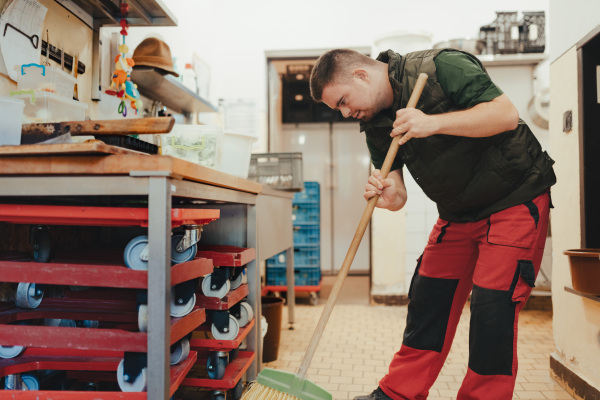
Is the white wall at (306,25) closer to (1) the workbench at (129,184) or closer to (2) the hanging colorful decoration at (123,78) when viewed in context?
(2) the hanging colorful decoration at (123,78)

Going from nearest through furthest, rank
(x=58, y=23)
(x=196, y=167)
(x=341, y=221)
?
1. (x=196, y=167)
2. (x=58, y=23)
3. (x=341, y=221)

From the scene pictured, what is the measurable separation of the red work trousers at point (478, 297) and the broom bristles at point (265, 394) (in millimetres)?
434

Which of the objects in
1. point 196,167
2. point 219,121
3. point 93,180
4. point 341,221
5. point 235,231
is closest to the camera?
point 93,180

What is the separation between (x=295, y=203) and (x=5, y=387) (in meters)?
3.11

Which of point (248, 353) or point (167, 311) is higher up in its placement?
point (167, 311)

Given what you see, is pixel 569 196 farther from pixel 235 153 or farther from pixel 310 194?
pixel 310 194

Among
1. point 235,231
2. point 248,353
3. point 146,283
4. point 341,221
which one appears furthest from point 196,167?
point 341,221

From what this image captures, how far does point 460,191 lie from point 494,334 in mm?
452

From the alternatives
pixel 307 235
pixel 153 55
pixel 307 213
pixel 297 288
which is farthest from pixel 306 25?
pixel 297 288

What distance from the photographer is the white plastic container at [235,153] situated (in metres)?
1.88

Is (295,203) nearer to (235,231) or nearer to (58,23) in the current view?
(235,231)

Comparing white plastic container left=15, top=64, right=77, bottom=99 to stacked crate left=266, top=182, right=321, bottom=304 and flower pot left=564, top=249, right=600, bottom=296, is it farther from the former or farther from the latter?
stacked crate left=266, top=182, right=321, bottom=304

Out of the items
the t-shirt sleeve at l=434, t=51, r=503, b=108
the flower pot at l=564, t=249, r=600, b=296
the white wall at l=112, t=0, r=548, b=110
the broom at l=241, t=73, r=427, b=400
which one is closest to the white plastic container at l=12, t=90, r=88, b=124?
the broom at l=241, t=73, r=427, b=400

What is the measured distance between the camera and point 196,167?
1.19 meters
